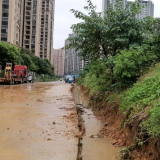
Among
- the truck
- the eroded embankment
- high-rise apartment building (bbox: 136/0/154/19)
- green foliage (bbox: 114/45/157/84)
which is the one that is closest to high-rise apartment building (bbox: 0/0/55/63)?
the truck

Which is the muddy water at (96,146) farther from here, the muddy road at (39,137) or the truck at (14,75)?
the truck at (14,75)

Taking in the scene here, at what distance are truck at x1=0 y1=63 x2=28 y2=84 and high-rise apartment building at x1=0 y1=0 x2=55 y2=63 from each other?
1092 inches

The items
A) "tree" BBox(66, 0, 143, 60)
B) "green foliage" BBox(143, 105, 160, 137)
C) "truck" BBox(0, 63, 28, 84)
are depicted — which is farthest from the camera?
"truck" BBox(0, 63, 28, 84)

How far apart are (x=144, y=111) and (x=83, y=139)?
6.59 ft

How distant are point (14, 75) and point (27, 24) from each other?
6640 cm

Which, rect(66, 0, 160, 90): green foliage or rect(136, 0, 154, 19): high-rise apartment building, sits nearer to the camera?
rect(66, 0, 160, 90): green foliage

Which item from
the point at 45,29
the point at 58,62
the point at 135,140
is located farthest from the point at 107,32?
the point at 58,62

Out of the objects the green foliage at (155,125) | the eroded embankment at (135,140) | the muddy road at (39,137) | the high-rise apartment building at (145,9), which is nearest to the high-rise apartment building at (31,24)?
the high-rise apartment building at (145,9)

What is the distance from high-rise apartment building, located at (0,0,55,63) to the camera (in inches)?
2537

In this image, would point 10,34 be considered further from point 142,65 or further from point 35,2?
point 142,65

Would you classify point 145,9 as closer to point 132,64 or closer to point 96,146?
point 132,64

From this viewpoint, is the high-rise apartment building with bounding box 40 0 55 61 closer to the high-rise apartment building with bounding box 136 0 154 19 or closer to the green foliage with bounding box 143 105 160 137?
the high-rise apartment building with bounding box 136 0 154 19

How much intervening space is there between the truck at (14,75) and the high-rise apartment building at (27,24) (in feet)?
91.0

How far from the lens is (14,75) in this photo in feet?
119
